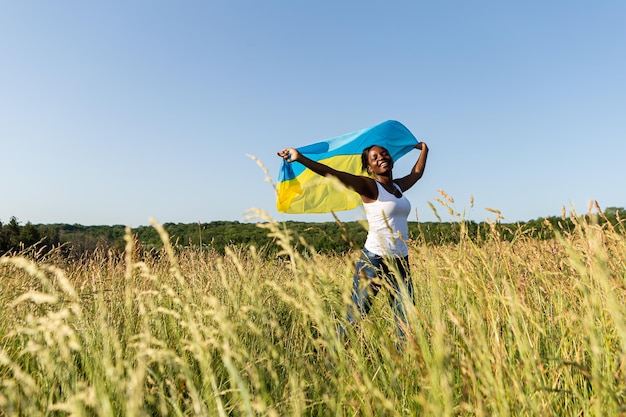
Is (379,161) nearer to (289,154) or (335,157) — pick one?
(289,154)

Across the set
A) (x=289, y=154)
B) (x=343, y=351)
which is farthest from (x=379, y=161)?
(x=343, y=351)

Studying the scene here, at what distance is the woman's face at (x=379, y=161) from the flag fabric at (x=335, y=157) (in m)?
2.16

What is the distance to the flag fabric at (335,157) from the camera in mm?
6480

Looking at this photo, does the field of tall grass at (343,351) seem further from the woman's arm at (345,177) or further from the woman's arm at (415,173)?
the woman's arm at (415,173)

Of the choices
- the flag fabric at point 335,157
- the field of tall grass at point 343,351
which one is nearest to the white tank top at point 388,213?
the field of tall grass at point 343,351

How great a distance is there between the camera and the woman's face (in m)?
4.24

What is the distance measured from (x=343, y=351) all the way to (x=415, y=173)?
141 inches

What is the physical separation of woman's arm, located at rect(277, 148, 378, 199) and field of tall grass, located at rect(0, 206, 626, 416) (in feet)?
3.62

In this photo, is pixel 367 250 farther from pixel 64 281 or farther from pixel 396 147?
pixel 396 147

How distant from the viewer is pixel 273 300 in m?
4.59

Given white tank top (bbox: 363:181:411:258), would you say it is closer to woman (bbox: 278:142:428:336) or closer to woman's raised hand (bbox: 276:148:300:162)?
woman (bbox: 278:142:428:336)

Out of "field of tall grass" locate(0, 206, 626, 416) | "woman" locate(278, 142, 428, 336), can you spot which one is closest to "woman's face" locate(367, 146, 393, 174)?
"woman" locate(278, 142, 428, 336)

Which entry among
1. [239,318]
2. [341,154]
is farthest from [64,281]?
[341,154]

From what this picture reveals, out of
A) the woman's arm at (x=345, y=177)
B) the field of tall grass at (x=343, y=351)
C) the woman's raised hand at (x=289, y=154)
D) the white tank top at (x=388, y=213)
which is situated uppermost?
the woman's raised hand at (x=289, y=154)
